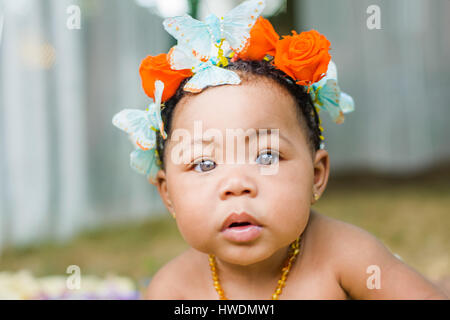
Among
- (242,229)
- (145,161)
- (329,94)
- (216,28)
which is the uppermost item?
(216,28)

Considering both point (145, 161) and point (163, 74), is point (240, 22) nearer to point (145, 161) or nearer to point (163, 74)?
point (163, 74)

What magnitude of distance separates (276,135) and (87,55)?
2.32 meters

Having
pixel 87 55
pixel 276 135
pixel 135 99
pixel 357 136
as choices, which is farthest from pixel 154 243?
pixel 357 136

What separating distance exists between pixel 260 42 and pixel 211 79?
6.3 inches

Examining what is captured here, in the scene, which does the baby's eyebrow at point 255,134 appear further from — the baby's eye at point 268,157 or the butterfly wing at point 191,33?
the butterfly wing at point 191,33

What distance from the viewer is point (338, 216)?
299cm

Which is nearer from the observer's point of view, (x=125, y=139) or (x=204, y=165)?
(x=204, y=165)

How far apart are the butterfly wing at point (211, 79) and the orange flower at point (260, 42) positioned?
0.10 meters

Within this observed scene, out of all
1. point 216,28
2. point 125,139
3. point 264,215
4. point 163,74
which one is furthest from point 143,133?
point 125,139

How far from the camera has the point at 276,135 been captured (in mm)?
954

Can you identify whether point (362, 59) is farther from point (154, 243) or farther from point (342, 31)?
point (154, 243)

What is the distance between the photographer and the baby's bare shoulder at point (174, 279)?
1.15 m

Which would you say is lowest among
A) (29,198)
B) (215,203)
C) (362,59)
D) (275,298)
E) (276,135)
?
(275,298)

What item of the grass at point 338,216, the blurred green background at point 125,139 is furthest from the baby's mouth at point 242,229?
the grass at point 338,216
